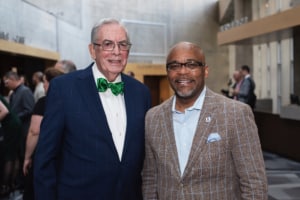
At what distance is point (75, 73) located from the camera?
6.69 feet

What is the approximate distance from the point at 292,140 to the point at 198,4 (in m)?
8.26

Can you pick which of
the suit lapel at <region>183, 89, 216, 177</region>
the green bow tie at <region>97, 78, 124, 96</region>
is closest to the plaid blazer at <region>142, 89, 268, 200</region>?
the suit lapel at <region>183, 89, 216, 177</region>

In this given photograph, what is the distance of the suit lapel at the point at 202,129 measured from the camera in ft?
5.83

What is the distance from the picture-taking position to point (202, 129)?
71.5 inches

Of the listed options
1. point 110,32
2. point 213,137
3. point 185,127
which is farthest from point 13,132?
point 213,137

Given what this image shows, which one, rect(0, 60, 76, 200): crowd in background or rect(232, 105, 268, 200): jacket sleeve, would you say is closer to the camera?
rect(232, 105, 268, 200): jacket sleeve

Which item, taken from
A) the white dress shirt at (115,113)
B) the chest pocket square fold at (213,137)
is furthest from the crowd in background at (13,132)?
the chest pocket square fold at (213,137)

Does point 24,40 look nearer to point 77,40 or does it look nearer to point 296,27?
point 77,40

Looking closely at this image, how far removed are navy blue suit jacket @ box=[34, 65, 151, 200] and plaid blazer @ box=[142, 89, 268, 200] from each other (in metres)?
0.21

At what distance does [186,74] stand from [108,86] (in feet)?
1.32

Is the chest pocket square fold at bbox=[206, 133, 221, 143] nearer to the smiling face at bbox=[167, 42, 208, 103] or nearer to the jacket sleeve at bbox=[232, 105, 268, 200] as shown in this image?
the jacket sleeve at bbox=[232, 105, 268, 200]

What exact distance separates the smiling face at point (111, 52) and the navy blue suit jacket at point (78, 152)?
14 centimetres

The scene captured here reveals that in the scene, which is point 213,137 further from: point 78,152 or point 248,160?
point 78,152

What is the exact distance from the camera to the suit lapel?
178 centimetres
